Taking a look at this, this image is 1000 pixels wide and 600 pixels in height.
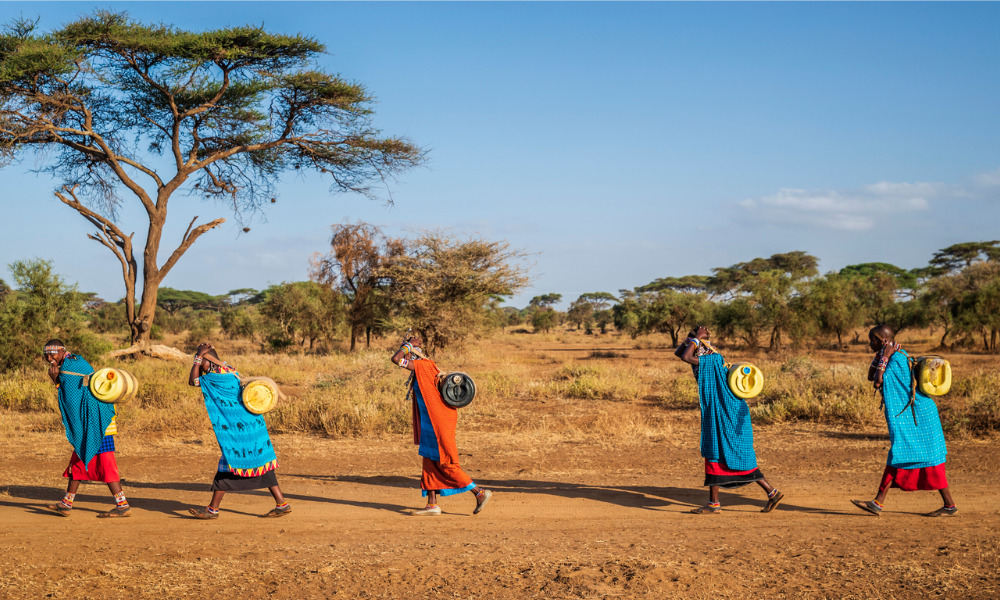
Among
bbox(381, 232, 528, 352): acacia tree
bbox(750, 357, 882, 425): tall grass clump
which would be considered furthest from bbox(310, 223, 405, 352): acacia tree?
bbox(750, 357, 882, 425): tall grass clump

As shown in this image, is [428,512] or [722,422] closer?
[722,422]

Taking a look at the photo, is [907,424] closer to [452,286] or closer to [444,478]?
[444,478]

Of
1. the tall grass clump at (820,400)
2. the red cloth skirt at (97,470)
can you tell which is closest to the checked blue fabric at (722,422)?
the red cloth skirt at (97,470)

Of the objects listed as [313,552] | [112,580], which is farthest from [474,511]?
[112,580]

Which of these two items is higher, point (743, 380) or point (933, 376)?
point (933, 376)

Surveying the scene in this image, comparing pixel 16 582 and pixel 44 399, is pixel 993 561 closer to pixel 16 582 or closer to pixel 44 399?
pixel 16 582

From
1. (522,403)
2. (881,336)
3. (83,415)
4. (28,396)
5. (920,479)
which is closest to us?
(920,479)

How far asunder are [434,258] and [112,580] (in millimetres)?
21489

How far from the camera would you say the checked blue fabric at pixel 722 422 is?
635 centimetres

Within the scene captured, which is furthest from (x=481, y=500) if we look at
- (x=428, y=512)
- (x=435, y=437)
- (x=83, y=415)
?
(x=83, y=415)

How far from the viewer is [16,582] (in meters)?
4.68

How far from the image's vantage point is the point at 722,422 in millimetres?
6418

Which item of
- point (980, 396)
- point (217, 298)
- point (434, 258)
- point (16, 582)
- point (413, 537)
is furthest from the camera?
point (217, 298)

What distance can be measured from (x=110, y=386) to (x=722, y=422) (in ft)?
19.0
